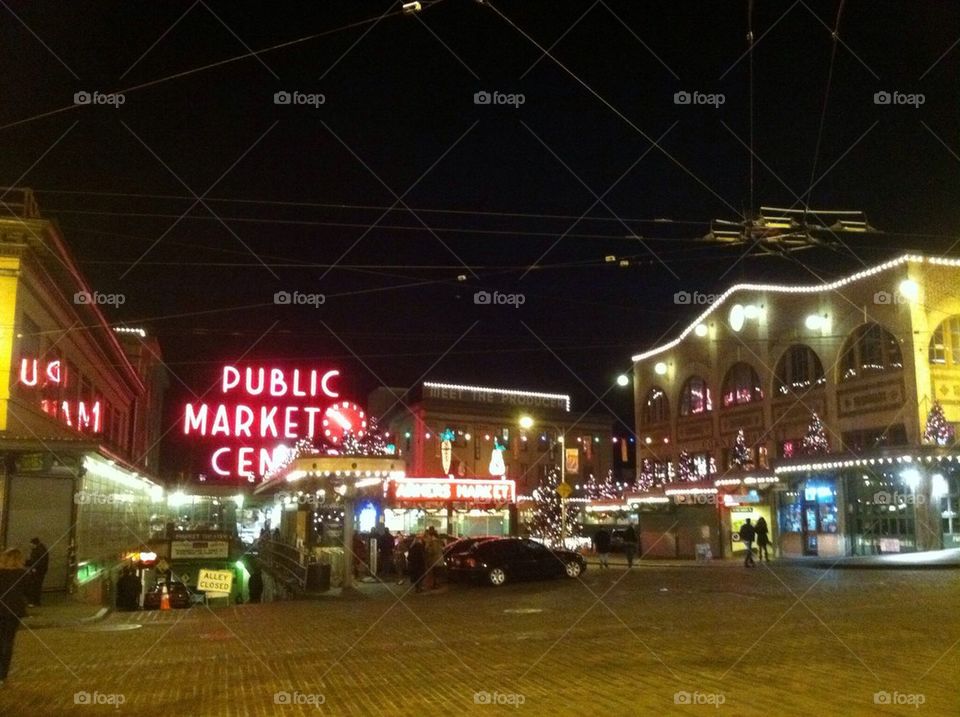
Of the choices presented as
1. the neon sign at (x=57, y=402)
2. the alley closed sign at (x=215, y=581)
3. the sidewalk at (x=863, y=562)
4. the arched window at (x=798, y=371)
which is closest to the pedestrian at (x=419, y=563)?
the alley closed sign at (x=215, y=581)

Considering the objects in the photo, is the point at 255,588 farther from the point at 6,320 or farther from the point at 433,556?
the point at 6,320

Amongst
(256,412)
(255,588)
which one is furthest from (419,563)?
(256,412)

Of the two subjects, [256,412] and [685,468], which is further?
[256,412]

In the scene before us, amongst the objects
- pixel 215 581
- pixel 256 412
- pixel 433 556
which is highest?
pixel 256 412

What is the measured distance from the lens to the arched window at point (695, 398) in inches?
1923

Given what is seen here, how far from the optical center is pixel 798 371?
41031mm

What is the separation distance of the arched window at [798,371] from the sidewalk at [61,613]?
98.1 feet

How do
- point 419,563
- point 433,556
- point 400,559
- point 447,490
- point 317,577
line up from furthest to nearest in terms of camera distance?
point 447,490 < point 400,559 < point 433,556 < point 419,563 < point 317,577

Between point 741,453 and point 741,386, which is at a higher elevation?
point 741,386

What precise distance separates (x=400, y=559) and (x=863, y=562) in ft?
48.0

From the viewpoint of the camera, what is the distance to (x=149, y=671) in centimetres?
1158

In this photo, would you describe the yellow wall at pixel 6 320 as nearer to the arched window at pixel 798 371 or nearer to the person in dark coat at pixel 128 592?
the person in dark coat at pixel 128 592

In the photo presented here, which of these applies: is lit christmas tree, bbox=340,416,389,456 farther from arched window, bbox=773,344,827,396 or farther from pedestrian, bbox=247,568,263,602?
arched window, bbox=773,344,827,396

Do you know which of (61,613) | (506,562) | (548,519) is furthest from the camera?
(548,519)
